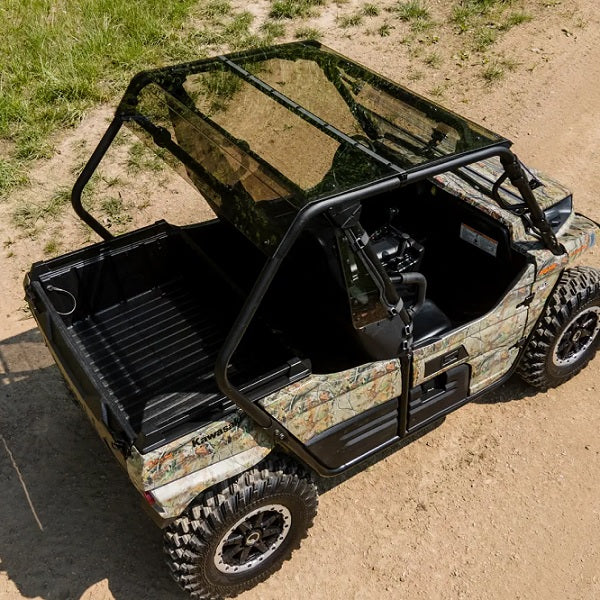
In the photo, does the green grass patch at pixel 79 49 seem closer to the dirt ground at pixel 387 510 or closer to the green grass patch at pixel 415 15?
the green grass patch at pixel 415 15

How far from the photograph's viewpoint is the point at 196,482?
3152mm

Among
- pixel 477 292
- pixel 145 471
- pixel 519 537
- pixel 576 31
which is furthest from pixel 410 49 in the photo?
pixel 145 471

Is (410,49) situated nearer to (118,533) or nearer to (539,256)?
(539,256)

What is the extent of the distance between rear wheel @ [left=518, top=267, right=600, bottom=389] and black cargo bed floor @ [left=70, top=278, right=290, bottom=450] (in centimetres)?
163

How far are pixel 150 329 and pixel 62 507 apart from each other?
3.65 feet

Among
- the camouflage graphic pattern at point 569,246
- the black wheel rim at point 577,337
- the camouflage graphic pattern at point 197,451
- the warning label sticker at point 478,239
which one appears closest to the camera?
the camouflage graphic pattern at point 197,451

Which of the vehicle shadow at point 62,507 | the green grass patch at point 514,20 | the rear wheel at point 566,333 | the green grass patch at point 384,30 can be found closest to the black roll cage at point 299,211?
the rear wheel at point 566,333

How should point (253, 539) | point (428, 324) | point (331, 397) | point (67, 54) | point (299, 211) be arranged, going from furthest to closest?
point (67, 54)
point (428, 324)
point (253, 539)
point (331, 397)
point (299, 211)

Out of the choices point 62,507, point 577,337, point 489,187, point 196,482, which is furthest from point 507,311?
point 62,507

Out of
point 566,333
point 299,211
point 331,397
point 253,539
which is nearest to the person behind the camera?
point 299,211

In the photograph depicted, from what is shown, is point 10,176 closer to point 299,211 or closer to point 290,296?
point 290,296

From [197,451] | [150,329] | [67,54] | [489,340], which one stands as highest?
[489,340]

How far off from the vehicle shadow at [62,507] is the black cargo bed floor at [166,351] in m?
0.79

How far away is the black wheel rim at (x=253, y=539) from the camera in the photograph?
3469 mm
